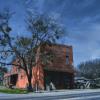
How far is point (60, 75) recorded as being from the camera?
169 ft

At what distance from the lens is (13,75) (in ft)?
214

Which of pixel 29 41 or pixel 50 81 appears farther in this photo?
pixel 50 81

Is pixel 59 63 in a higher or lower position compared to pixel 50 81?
higher

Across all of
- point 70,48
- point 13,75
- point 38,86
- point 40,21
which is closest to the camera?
point 40,21

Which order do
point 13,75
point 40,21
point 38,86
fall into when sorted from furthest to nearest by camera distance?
point 13,75 → point 38,86 → point 40,21

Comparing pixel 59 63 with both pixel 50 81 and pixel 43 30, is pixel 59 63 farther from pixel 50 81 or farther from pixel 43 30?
pixel 43 30

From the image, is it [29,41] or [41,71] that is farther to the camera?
[41,71]

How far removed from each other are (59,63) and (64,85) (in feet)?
13.8

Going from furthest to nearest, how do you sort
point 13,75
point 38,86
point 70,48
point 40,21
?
1. point 13,75
2. point 70,48
3. point 38,86
4. point 40,21

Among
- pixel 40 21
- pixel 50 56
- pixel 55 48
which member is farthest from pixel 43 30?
pixel 55 48

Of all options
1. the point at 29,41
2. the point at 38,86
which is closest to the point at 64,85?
the point at 38,86

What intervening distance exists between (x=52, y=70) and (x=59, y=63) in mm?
2582

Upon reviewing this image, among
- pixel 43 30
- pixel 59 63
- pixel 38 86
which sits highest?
pixel 43 30

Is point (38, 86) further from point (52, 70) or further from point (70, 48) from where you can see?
point (70, 48)
